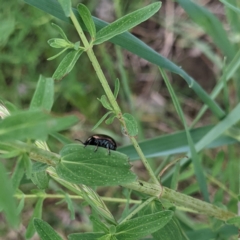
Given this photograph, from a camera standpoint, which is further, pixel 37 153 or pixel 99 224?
pixel 99 224

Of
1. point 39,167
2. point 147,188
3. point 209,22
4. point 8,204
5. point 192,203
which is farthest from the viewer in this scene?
point 209,22

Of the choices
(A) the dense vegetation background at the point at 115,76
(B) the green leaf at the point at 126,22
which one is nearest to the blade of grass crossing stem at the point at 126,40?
(B) the green leaf at the point at 126,22

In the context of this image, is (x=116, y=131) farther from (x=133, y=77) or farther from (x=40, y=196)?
(x=40, y=196)

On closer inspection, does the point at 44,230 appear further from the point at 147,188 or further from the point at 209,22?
the point at 209,22

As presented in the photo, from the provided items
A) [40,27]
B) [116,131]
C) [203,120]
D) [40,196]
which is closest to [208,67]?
[203,120]

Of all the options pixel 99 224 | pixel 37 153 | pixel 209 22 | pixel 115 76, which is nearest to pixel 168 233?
pixel 99 224

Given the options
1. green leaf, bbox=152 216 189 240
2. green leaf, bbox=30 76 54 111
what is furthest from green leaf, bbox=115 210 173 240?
green leaf, bbox=30 76 54 111

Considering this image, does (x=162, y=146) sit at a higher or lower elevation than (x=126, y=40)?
lower

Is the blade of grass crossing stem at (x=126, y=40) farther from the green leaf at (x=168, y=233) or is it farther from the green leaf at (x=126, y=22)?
the green leaf at (x=168, y=233)
